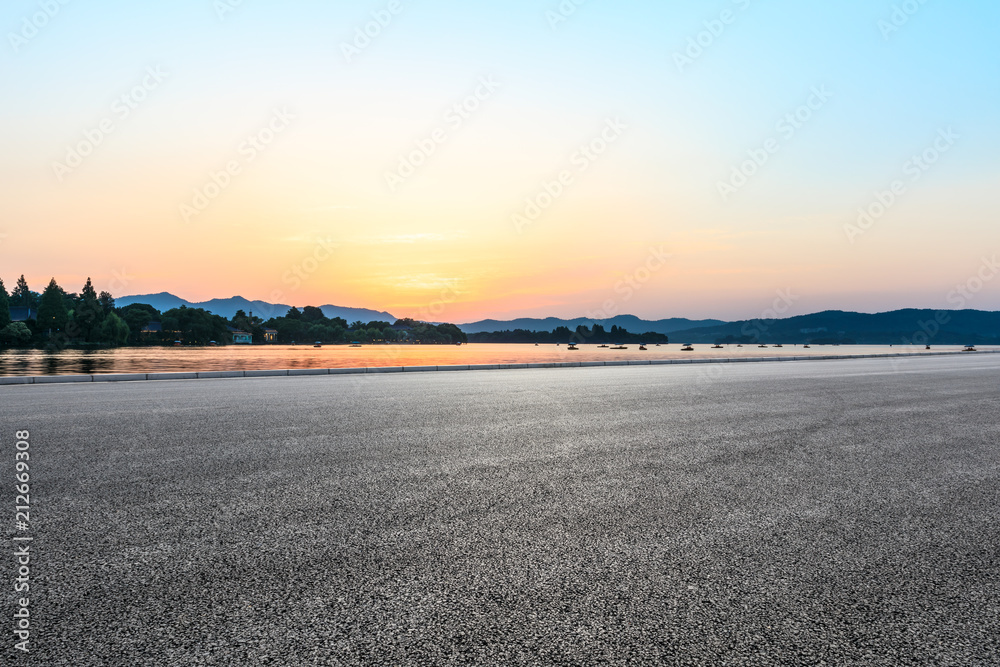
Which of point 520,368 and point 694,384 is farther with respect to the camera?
point 520,368

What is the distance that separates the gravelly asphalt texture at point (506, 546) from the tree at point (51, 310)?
132886mm

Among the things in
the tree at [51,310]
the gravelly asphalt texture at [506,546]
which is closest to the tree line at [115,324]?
the tree at [51,310]

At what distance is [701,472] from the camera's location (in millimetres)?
6988

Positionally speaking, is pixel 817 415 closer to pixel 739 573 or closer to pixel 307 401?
pixel 739 573

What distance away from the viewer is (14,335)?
364 feet

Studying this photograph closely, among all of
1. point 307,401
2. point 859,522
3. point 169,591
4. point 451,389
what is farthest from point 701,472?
point 451,389

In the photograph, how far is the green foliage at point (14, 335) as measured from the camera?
110 metres

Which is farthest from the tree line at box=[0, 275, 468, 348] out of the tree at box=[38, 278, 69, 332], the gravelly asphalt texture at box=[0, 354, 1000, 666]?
the gravelly asphalt texture at box=[0, 354, 1000, 666]

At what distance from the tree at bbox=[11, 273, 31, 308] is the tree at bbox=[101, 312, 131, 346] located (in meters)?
40.4

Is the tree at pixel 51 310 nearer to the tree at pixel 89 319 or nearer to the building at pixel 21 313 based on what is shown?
the tree at pixel 89 319

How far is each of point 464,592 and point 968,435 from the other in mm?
10361

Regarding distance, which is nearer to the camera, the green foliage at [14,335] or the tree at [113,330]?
the green foliage at [14,335]

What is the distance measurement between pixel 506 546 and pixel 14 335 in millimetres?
138170

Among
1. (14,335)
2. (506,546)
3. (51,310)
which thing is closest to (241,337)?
(51,310)
